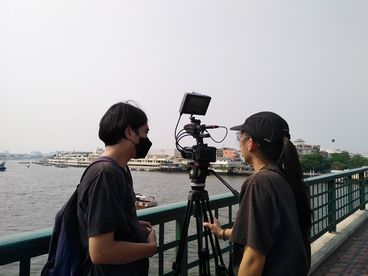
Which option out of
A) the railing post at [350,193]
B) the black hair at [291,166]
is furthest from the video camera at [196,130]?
the railing post at [350,193]

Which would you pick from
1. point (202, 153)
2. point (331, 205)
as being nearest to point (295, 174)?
point (202, 153)

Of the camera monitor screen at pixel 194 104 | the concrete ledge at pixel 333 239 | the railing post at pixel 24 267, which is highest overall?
the camera monitor screen at pixel 194 104

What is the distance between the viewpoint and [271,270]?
1630 mm

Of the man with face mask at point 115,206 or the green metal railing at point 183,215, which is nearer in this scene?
the man with face mask at point 115,206

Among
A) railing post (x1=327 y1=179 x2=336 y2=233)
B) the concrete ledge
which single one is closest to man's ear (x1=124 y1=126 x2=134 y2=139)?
the concrete ledge

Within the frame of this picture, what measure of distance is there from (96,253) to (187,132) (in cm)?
113

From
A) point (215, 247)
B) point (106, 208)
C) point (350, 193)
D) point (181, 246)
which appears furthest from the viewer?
point (350, 193)

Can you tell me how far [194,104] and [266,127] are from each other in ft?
2.26

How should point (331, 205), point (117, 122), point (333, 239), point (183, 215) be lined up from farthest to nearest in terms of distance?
point (331, 205) → point (333, 239) → point (183, 215) → point (117, 122)

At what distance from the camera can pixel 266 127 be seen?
1760 millimetres

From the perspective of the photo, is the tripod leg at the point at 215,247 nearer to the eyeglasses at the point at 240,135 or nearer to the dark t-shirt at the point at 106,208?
the eyeglasses at the point at 240,135

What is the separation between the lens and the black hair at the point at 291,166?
1.74m

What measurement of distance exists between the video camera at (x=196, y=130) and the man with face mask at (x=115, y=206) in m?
0.64

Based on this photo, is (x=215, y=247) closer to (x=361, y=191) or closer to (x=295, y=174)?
(x=295, y=174)
